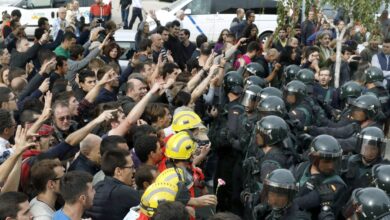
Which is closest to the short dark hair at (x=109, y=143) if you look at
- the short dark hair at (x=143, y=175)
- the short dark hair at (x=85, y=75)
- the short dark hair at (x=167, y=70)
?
the short dark hair at (x=143, y=175)

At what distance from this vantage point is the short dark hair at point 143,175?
6.91 m

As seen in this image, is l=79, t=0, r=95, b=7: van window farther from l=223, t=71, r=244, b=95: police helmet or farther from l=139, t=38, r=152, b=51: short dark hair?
l=223, t=71, r=244, b=95: police helmet

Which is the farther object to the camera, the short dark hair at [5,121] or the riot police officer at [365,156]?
the short dark hair at [5,121]

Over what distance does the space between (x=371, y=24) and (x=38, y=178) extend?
988 cm

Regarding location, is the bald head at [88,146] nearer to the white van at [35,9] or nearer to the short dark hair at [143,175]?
the short dark hair at [143,175]

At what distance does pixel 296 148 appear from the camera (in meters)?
8.68

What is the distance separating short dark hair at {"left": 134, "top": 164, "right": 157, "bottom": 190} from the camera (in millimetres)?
6905

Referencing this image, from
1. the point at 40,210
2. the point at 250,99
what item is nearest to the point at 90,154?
the point at 40,210

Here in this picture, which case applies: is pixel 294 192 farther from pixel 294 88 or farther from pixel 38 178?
pixel 294 88

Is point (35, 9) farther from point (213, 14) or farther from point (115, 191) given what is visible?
point (115, 191)

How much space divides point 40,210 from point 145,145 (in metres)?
1.57

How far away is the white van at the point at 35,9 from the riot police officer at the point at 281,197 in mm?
19378

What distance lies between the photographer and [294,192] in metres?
6.41

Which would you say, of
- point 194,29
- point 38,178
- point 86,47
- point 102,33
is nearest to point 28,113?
point 38,178
